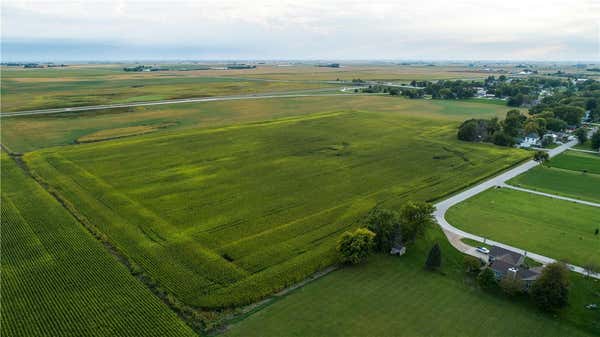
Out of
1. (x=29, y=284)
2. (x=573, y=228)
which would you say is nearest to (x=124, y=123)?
(x=29, y=284)

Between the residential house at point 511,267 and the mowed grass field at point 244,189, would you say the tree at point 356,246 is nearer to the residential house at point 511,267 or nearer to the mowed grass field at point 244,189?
the mowed grass field at point 244,189

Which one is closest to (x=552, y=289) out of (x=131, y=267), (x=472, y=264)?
(x=472, y=264)

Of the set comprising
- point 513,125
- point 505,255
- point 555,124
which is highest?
point 513,125

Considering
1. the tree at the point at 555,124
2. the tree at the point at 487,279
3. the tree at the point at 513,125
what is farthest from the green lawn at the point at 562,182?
the tree at the point at 555,124

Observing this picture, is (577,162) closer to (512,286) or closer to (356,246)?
(512,286)

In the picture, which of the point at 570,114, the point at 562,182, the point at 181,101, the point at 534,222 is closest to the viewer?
the point at 534,222

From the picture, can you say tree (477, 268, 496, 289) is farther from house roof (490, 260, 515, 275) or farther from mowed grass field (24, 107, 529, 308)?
mowed grass field (24, 107, 529, 308)

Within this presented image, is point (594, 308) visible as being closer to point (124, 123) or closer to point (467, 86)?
point (124, 123)
